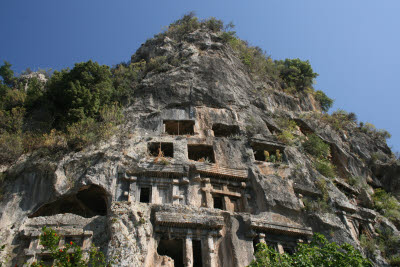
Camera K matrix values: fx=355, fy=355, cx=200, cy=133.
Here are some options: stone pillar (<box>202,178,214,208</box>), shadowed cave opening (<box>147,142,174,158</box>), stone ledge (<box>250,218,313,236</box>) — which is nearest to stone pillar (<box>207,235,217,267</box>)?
stone ledge (<box>250,218,313,236</box>)

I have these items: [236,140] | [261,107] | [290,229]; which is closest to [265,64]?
[261,107]

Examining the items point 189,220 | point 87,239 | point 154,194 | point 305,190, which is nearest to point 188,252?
point 189,220

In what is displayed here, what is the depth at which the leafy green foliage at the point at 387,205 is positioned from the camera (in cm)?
2066

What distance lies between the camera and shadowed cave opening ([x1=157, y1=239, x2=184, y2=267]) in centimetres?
1352

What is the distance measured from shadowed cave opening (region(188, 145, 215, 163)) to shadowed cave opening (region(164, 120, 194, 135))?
3.92 ft

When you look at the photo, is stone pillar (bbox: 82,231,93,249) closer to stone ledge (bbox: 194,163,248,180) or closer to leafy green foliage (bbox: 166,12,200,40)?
stone ledge (bbox: 194,163,248,180)

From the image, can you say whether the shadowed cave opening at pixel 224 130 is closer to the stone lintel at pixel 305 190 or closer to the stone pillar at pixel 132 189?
the stone lintel at pixel 305 190

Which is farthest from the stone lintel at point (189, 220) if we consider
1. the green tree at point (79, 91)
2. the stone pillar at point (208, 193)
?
the green tree at point (79, 91)

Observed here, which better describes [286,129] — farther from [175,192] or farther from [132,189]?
[132,189]

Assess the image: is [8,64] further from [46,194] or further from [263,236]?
[263,236]

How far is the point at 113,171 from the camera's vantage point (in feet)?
49.8

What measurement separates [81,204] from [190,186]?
15.8 ft

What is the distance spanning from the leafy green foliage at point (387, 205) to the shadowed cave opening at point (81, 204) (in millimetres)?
16072

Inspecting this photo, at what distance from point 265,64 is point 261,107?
10.1 meters
